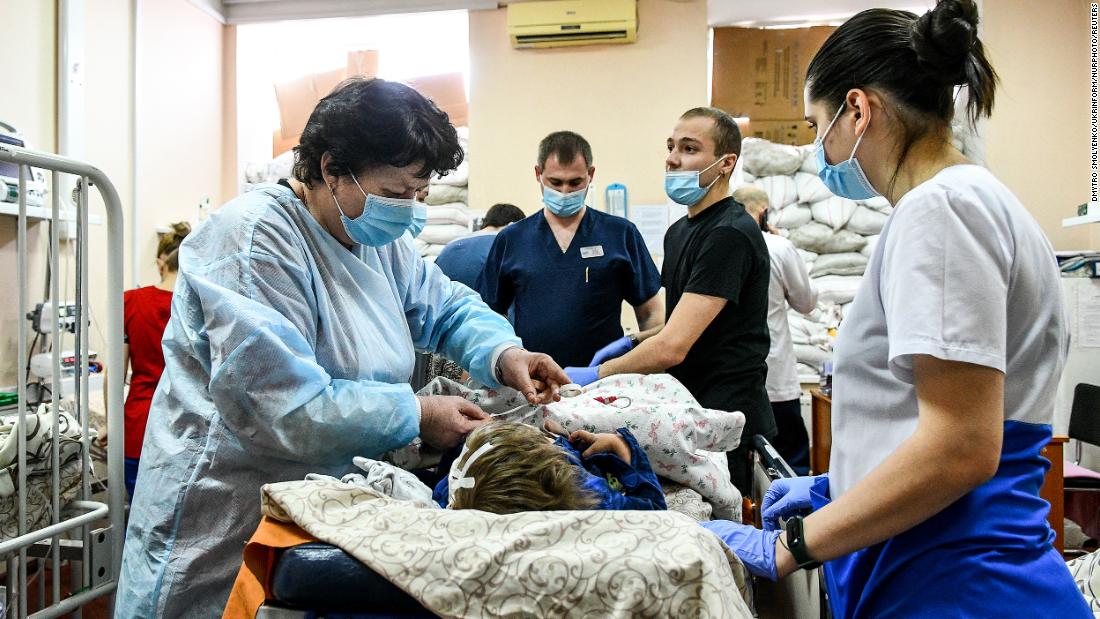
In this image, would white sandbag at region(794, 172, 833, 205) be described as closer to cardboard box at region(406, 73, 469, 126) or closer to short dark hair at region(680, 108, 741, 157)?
cardboard box at region(406, 73, 469, 126)

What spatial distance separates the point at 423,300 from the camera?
1.69m

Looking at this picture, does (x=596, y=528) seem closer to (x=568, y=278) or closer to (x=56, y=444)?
(x=56, y=444)

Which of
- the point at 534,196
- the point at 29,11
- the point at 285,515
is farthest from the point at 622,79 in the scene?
the point at 285,515

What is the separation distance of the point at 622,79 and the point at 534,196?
93cm

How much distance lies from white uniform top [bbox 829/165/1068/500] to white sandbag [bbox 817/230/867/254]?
3.87 m

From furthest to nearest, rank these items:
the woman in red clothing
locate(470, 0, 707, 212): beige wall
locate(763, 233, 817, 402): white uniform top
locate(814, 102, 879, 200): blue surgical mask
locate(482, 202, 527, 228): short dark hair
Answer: locate(470, 0, 707, 212): beige wall < locate(763, 233, 817, 402): white uniform top < locate(482, 202, 527, 228): short dark hair < the woman in red clothing < locate(814, 102, 879, 200): blue surgical mask

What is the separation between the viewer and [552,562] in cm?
85

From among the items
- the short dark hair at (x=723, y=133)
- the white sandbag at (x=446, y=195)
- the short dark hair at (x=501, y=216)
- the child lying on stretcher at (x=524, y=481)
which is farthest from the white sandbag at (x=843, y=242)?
the child lying on stretcher at (x=524, y=481)

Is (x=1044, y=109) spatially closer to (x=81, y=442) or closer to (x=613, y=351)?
(x=613, y=351)

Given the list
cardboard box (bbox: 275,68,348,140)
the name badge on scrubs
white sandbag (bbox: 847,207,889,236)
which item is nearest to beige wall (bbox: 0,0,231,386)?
cardboard box (bbox: 275,68,348,140)

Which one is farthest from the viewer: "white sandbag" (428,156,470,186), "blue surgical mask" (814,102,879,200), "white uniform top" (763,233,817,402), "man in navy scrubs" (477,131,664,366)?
"white sandbag" (428,156,470,186)

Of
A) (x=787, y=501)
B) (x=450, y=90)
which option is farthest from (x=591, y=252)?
(x=450, y=90)

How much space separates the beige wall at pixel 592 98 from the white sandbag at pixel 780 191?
0.65m

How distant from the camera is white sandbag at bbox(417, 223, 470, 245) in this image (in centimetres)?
489
